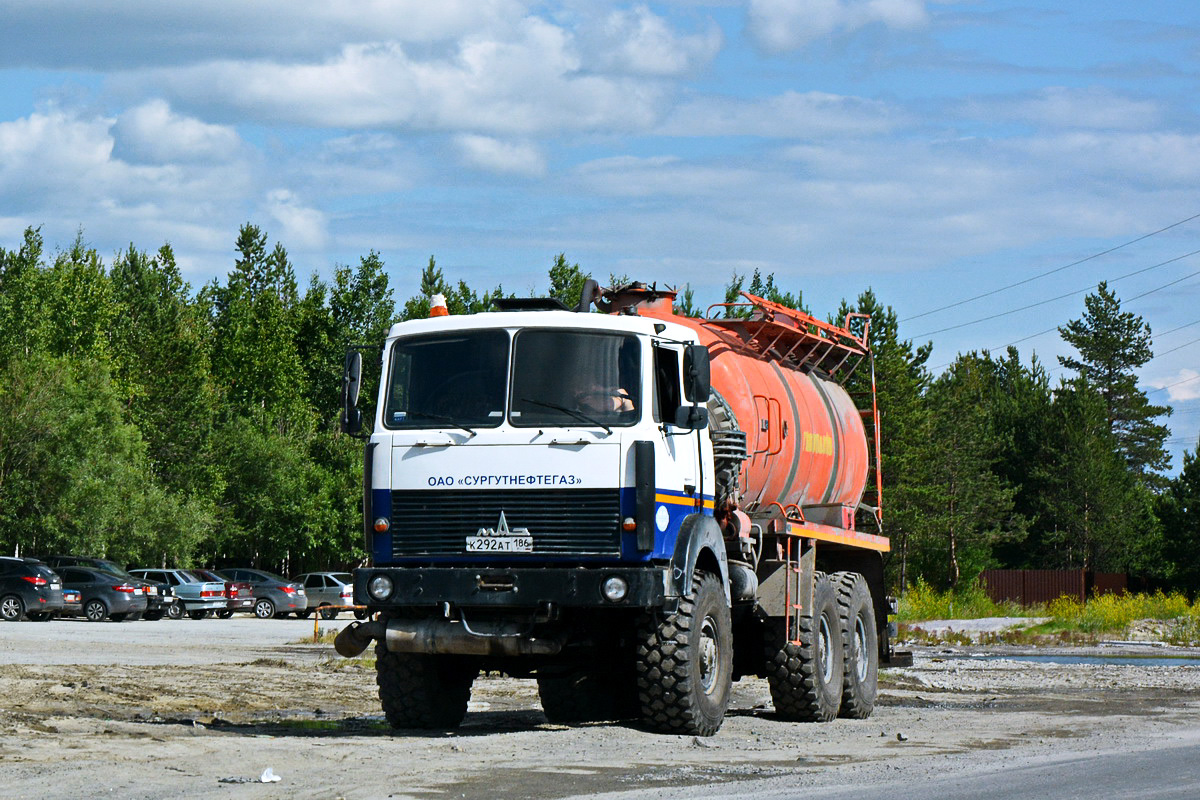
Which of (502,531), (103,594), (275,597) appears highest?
(502,531)

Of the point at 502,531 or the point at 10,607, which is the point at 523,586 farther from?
the point at 10,607

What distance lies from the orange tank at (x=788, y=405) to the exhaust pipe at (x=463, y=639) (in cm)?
289

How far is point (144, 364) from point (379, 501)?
2317 inches

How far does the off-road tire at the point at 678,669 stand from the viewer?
40.7 ft

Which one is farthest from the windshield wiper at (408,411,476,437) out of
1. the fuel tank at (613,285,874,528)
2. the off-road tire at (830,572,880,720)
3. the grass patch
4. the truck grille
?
the grass patch

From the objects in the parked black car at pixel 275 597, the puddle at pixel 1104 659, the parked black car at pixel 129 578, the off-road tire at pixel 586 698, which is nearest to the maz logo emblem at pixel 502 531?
the off-road tire at pixel 586 698

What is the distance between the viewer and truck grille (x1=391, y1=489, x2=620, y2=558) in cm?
1220

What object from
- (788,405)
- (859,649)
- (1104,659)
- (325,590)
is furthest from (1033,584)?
(788,405)

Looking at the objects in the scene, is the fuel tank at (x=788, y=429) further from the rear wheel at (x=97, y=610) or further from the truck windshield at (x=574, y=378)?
the rear wheel at (x=97, y=610)

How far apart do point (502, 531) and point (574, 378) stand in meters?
1.39

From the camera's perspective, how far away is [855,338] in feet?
60.5

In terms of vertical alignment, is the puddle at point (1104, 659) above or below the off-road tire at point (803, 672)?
below

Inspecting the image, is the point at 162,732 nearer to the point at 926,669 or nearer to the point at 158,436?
the point at 926,669

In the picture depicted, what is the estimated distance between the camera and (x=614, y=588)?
12.1 metres
